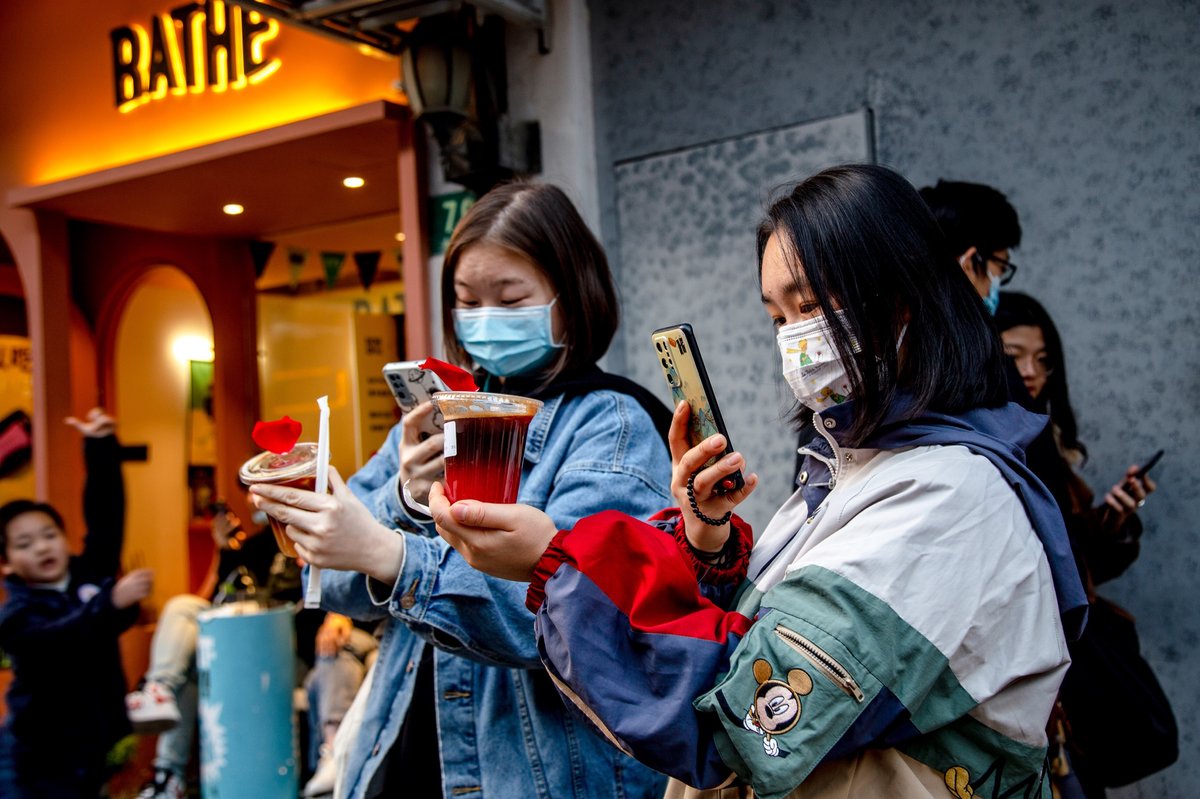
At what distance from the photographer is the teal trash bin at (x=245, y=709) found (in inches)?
169

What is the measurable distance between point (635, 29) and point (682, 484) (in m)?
2.90

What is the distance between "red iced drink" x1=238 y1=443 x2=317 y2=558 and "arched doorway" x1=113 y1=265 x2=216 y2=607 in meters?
5.53

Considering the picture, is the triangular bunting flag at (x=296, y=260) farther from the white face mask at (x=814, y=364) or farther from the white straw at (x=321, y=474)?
the white face mask at (x=814, y=364)

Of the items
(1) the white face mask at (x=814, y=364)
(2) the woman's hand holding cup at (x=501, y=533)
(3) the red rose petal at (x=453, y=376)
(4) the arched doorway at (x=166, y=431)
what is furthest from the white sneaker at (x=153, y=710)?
(1) the white face mask at (x=814, y=364)

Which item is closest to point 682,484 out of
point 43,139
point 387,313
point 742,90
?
point 742,90

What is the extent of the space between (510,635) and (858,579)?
0.73m

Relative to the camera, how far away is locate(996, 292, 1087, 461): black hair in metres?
2.93

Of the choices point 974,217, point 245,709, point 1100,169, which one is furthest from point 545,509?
point 245,709

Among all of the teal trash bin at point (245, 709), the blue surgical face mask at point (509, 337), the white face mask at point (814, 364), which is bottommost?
the teal trash bin at point (245, 709)

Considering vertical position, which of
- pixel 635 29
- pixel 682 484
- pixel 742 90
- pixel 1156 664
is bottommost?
pixel 1156 664

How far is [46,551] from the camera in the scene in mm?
4266

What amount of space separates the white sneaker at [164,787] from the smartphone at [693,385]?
486 centimetres

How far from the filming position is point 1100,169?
3.04 metres

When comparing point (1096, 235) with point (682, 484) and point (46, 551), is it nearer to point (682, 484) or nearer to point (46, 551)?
point (682, 484)
